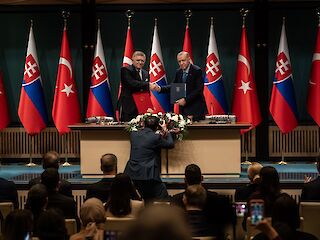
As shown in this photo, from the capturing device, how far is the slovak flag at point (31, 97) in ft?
36.3

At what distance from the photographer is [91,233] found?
3.86 metres

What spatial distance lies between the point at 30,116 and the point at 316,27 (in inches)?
205

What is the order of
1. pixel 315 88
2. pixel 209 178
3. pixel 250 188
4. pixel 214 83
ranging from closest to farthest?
1. pixel 250 188
2. pixel 209 178
3. pixel 315 88
4. pixel 214 83

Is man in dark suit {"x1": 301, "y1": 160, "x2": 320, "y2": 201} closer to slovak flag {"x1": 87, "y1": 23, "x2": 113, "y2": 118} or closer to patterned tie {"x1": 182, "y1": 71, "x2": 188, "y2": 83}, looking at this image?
patterned tie {"x1": 182, "y1": 71, "x2": 188, "y2": 83}

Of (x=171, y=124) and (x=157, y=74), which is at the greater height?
(x=157, y=74)

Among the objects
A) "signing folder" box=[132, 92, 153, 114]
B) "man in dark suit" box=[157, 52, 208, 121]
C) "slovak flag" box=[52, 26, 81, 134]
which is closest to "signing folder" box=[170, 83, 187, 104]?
"man in dark suit" box=[157, 52, 208, 121]

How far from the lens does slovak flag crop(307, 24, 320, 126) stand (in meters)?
10.8

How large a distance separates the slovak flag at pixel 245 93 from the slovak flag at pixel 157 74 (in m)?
1.17

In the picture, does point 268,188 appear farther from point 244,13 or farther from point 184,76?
point 244,13

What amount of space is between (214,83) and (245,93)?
0.55 m

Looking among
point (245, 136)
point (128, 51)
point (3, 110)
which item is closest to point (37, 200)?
point (128, 51)

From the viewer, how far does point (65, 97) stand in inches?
439

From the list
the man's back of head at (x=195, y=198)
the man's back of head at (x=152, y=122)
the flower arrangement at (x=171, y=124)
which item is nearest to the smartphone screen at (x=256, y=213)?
the man's back of head at (x=195, y=198)

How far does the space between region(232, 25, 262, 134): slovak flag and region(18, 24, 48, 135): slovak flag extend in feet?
10.8
